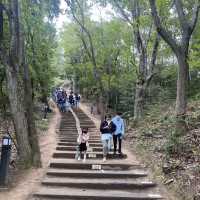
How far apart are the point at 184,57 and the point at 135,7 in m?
9.92

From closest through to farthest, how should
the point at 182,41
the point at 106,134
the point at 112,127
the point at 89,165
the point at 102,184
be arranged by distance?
the point at 102,184
the point at 182,41
the point at 89,165
the point at 106,134
the point at 112,127

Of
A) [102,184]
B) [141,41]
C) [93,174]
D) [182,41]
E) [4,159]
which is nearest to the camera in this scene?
[4,159]

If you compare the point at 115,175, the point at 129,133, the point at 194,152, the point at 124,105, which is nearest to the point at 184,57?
the point at 194,152

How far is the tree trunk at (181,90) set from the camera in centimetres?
1348

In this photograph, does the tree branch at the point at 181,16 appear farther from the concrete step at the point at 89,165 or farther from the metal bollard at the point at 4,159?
the metal bollard at the point at 4,159

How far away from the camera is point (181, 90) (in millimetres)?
13586

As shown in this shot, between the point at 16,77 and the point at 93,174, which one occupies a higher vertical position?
the point at 16,77

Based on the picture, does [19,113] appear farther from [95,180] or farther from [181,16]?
[181,16]

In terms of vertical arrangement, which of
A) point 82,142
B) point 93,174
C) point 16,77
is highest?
point 16,77

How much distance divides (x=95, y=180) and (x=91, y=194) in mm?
1466

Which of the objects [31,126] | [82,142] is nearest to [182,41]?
[82,142]

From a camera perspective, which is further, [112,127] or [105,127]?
[112,127]

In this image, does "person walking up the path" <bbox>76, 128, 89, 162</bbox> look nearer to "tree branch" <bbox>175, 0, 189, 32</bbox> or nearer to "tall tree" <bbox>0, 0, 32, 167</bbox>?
"tall tree" <bbox>0, 0, 32, 167</bbox>

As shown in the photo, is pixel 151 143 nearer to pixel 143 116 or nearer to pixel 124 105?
pixel 143 116
